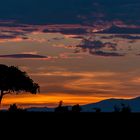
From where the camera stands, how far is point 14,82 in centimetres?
7731

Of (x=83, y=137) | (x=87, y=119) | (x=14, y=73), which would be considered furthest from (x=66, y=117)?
(x=14, y=73)

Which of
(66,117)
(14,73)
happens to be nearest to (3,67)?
(14,73)

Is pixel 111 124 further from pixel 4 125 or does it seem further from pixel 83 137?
pixel 4 125

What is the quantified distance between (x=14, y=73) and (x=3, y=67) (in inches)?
72.2

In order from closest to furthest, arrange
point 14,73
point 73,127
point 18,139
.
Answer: point 18,139 → point 73,127 → point 14,73

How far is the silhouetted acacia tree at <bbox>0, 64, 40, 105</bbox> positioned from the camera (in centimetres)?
7653

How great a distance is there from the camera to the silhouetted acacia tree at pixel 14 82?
7653cm

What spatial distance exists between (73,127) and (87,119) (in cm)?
150

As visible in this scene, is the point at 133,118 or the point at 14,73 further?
the point at 14,73

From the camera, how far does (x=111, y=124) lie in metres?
30.9

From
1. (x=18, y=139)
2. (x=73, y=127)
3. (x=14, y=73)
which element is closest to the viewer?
(x=18, y=139)

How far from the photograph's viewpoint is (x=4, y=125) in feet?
99.0

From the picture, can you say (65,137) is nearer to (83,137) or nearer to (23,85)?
(83,137)

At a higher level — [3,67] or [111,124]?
[3,67]
